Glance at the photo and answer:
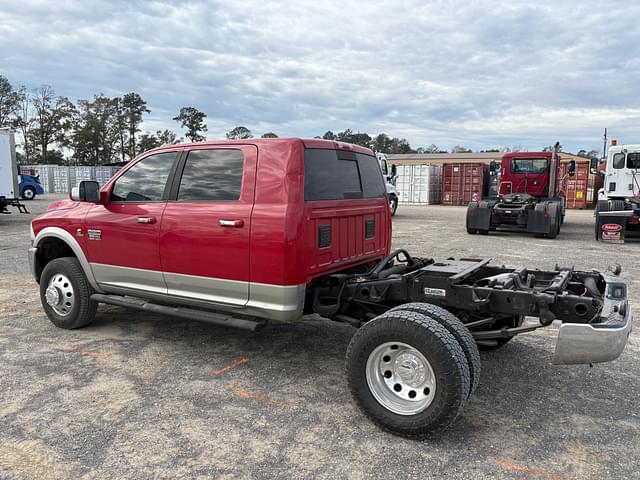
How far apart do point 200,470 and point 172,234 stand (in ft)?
6.85

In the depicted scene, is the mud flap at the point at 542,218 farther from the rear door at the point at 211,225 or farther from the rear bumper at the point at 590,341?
the rear door at the point at 211,225

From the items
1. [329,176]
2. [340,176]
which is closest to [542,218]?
[340,176]

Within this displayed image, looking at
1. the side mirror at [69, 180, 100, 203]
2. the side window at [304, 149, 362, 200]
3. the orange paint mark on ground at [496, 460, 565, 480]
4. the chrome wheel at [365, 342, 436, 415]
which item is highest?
the side window at [304, 149, 362, 200]

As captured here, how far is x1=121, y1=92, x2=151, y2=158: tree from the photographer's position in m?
Result: 69.6

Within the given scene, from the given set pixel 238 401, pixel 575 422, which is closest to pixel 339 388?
pixel 238 401

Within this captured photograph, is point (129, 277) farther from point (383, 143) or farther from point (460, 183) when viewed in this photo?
point (383, 143)

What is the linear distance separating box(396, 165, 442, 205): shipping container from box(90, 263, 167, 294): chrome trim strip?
28519mm

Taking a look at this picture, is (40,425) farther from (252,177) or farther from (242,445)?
(252,177)

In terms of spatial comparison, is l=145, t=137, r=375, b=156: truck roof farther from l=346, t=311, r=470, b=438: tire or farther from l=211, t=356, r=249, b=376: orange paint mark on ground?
l=211, t=356, r=249, b=376: orange paint mark on ground

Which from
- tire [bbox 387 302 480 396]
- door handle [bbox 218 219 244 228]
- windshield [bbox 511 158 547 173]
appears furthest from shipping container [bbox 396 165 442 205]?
tire [bbox 387 302 480 396]

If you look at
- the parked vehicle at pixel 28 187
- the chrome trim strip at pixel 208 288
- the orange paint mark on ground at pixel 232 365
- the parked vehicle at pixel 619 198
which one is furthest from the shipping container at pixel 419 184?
the chrome trim strip at pixel 208 288

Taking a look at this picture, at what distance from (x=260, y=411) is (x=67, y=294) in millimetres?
2864

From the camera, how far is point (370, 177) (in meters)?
4.95

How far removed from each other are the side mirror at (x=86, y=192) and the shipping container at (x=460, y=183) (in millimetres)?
27991
